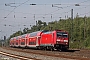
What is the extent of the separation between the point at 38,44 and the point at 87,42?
Answer: 17.4 meters

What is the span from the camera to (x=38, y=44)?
44500 mm

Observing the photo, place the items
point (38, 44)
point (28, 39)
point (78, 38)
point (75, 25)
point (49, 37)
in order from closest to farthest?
point (49, 37)
point (38, 44)
point (28, 39)
point (78, 38)
point (75, 25)

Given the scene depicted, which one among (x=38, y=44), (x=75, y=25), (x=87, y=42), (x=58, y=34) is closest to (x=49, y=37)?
(x=58, y=34)

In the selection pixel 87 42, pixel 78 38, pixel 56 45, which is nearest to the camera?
pixel 56 45

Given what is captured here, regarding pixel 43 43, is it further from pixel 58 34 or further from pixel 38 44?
pixel 58 34

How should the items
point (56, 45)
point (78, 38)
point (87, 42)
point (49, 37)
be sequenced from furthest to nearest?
point (78, 38) → point (87, 42) → point (49, 37) → point (56, 45)

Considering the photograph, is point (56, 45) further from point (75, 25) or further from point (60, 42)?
point (75, 25)

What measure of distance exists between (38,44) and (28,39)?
9520mm

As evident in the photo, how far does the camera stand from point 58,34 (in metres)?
36.4

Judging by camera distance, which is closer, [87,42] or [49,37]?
[49,37]

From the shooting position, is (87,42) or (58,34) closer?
(58,34)

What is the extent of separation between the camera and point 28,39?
176ft

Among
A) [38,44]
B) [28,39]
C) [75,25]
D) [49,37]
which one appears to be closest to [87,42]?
[28,39]

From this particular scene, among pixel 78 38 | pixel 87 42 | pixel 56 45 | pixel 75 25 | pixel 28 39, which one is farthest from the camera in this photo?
pixel 75 25
